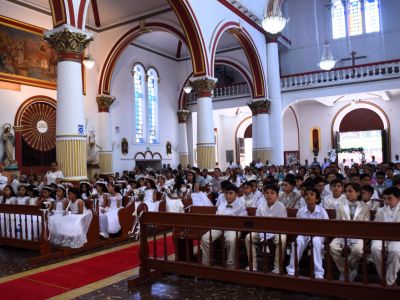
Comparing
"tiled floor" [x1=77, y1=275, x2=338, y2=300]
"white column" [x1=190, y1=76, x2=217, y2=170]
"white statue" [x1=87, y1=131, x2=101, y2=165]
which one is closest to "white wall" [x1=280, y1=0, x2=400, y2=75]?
"white column" [x1=190, y1=76, x2=217, y2=170]

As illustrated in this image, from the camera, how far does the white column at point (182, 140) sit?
22.3 metres

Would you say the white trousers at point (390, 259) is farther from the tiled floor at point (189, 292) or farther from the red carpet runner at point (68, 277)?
the red carpet runner at point (68, 277)

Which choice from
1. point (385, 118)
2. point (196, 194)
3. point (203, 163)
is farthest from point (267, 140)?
point (196, 194)

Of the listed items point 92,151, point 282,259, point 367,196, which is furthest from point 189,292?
point 92,151

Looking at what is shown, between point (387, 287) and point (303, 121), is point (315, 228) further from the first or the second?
point (303, 121)

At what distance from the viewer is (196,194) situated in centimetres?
945

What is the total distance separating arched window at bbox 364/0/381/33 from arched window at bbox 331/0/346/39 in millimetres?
1213

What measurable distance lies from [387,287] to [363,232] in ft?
1.91

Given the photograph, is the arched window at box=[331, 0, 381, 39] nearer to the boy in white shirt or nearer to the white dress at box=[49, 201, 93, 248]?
the boy in white shirt

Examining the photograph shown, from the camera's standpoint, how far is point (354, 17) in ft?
72.5

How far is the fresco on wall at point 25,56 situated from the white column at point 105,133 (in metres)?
2.51

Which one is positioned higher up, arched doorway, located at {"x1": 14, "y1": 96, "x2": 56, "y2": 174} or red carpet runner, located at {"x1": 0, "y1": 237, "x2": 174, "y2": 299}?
arched doorway, located at {"x1": 14, "y1": 96, "x2": 56, "y2": 174}

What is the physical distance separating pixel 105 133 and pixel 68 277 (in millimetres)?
12472

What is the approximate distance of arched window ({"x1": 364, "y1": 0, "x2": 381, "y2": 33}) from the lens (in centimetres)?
2155
